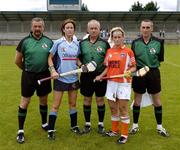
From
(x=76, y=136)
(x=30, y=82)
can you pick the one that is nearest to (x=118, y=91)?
(x=76, y=136)

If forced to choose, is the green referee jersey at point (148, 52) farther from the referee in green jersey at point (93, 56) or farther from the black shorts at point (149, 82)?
the referee in green jersey at point (93, 56)

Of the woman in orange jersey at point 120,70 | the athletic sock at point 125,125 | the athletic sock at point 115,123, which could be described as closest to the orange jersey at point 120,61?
the woman in orange jersey at point 120,70

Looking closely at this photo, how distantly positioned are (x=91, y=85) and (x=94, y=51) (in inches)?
24.0

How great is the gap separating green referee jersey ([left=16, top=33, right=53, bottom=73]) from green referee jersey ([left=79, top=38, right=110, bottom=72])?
0.60 meters

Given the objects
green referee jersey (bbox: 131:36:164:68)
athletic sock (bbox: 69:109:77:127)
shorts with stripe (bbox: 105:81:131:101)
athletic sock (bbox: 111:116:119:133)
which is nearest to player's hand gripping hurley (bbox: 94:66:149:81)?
shorts with stripe (bbox: 105:81:131:101)

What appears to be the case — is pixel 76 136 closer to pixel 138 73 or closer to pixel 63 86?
pixel 63 86

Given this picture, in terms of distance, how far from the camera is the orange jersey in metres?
6.16

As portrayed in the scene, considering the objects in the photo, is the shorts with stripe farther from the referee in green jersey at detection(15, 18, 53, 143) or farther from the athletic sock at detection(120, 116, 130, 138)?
the referee in green jersey at detection(15, 18, 53, 143)

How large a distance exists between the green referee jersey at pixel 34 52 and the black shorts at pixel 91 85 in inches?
28.9

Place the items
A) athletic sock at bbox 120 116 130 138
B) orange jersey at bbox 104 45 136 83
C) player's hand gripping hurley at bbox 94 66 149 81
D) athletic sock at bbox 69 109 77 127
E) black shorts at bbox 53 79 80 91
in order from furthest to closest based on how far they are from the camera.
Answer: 1. athletic sock at bbox 69 109 77 127
2. black shorts at bbox 53 79 80 91
3. athletic sock at bbox 120 116 130 138
4. orange jersey at bbox 104 45 136 83
5. player's hand gripping hurley at bbox 94 66 149 81

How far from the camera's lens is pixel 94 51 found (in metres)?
6.44

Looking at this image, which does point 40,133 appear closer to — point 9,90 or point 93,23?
point 93,23

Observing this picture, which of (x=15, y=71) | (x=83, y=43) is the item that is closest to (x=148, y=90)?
(x=83, y=43)

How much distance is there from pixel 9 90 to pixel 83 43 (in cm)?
562
